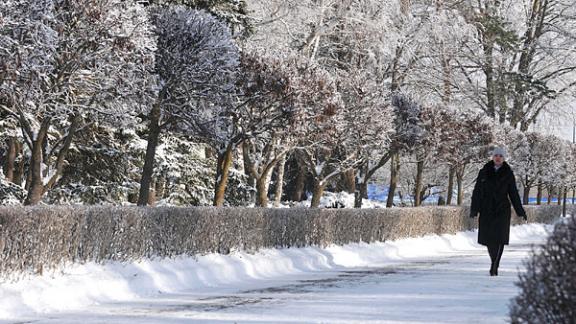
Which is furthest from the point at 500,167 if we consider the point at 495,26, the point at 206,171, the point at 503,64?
the point at 503,64

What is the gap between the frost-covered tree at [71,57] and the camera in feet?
36.6

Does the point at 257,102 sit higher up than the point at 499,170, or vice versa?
the point at 257,102

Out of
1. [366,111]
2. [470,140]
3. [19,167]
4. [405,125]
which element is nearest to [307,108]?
[366,111]

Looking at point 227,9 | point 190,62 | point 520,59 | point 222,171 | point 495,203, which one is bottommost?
point 495,203

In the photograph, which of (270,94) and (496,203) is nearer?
(496,203)

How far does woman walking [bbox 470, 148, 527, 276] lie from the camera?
11.7m

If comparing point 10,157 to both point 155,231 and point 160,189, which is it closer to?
point 160,189

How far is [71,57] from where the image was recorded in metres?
13.1

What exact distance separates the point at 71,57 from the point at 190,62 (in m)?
2.87

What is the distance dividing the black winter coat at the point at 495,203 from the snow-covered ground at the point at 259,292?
63cm

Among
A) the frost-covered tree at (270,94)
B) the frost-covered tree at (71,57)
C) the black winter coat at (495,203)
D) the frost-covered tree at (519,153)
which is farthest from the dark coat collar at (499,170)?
the frost-covered tree at (519,153)

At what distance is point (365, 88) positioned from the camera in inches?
907

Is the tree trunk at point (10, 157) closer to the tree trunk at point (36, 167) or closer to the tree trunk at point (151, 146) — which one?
the tree trunk at point (151, 146)

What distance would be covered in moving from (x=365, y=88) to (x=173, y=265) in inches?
487
